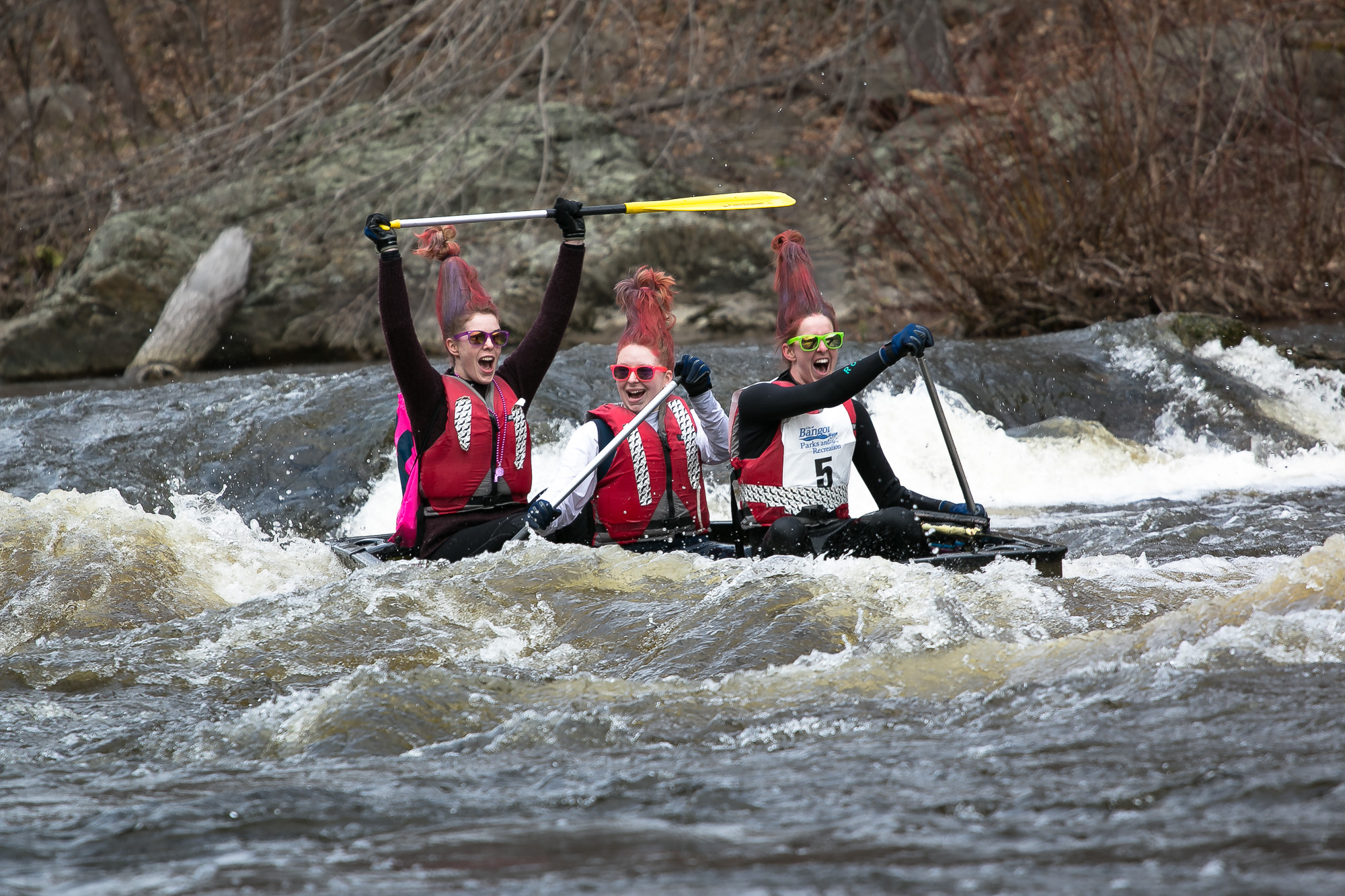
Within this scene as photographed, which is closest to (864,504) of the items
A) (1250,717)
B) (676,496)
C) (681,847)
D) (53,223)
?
(676,496)

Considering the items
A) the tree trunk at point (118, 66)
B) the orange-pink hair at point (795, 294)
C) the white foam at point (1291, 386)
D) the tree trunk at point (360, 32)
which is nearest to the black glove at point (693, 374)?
the orange-pink hair at point (795, 294)

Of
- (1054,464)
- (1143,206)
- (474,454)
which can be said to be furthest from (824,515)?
(1143,206)

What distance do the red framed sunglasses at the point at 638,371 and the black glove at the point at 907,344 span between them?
0.83 meters

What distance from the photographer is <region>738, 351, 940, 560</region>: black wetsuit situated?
13.4ft

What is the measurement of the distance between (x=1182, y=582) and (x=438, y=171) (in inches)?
373

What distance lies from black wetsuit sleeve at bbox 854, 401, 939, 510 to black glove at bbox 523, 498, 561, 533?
1065 mm

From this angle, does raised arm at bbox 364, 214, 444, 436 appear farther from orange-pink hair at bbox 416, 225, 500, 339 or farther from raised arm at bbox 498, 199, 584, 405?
raised arm at bbox 498, 199, 584, 405

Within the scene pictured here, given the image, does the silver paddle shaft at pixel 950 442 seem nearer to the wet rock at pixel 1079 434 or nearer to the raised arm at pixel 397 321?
the raised arm at pixel 397 321

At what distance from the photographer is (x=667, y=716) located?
10.4ft

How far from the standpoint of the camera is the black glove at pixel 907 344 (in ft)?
13.1

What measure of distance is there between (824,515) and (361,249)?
9221 mm

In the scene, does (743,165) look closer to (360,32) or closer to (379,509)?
(360,32)

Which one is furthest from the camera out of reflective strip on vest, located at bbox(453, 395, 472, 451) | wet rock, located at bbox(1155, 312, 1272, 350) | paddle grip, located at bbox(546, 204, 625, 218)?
wet rock, located at bbox(1155, 312, 1272, 350)

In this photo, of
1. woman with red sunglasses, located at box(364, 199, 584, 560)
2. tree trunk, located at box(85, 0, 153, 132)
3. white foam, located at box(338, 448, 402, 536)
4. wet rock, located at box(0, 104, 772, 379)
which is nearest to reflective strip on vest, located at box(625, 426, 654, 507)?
woman with red sunglasses, located at box(364, 199, 584, 560)
